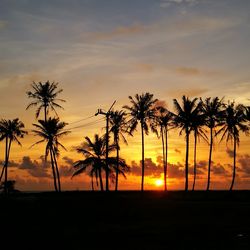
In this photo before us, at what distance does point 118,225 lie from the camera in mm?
24859

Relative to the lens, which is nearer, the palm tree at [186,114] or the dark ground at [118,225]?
the dark ground at [118,225]

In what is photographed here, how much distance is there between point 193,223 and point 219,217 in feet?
11.4

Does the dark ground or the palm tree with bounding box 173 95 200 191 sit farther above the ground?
the palm tree with bounding box 173 95 200 191

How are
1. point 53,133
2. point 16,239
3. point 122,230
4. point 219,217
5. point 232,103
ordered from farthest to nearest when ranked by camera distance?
point 232,103 → point 53,133 → point 219,217 → point 122,230 → point 16,239

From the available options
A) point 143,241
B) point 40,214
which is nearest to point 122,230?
point 143,241

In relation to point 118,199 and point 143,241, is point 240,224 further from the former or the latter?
point 118,199

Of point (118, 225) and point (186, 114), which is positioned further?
point (186, 114)

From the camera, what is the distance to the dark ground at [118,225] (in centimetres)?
1775

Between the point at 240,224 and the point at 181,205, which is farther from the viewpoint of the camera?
the point at 181,205

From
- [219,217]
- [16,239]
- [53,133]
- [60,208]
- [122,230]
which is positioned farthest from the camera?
[53,133]

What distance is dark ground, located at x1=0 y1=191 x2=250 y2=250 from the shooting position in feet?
58.2

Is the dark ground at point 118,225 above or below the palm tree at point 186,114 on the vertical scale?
below

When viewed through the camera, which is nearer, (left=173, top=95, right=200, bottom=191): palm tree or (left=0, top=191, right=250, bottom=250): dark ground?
(left=0, top=191, right=250, bottom=250): dark ground

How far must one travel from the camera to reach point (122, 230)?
22328 millimetres
